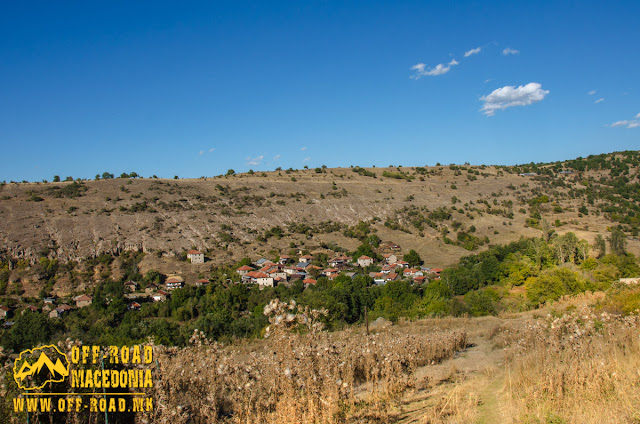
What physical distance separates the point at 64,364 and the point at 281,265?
3374cm

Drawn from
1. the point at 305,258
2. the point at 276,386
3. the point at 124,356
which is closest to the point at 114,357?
the point at 124,356

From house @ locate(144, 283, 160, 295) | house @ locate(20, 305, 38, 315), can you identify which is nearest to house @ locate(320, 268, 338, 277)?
house @ locate(144, 283, 160, 295)

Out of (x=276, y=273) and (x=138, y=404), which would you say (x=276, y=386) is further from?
(x=276, y=273)

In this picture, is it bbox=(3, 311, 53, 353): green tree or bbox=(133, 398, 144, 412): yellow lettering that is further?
bbox=(3, 311, 53, 353): green tree

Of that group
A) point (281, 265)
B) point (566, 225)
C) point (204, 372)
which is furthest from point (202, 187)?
point (204, 372)

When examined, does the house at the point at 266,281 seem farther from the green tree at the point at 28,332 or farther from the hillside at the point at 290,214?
the green tree at the point at 28,332

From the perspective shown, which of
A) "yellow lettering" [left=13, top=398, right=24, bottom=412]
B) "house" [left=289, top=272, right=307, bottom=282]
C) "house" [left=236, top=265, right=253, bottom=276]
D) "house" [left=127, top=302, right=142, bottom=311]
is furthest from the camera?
"house" [left=236, top=265, right=253, bottom=276]

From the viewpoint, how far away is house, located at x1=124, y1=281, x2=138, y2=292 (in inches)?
1222

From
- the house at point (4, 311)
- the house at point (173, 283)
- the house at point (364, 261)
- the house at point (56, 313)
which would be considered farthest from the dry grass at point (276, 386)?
the house at point (364, 261)

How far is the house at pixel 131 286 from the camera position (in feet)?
102

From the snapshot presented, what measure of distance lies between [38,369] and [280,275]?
31.1 m

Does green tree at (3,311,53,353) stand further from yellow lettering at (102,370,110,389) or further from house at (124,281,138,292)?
yellow lettering at (102,370,110,389)

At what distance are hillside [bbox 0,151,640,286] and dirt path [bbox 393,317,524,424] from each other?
3122 centimetres

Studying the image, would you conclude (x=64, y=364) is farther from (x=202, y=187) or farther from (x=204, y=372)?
(x=202, y=187)
